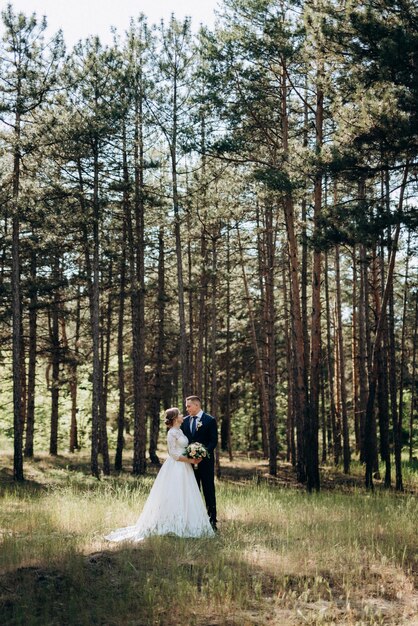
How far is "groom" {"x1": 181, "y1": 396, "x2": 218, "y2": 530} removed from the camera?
32.7ft

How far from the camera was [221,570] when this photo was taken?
7.23m

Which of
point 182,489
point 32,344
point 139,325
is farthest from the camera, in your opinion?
point 32,344

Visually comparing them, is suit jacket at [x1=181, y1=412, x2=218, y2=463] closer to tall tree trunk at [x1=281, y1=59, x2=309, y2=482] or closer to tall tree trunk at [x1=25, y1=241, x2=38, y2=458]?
tall tree trunk at [x1=281, y1=59, x2=309, y2=482]

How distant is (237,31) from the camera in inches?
680

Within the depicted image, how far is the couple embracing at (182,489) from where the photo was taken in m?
9.27

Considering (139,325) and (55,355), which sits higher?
(139,325)

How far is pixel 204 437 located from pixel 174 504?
1.13 metres

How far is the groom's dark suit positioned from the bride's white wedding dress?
0.91 feet

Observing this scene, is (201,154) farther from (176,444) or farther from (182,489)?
(182,489)

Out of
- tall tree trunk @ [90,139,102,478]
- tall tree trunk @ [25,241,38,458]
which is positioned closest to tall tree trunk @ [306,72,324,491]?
tall tree trunk @ [90,139,102,478]

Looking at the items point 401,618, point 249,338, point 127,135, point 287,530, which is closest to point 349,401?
point 249,338

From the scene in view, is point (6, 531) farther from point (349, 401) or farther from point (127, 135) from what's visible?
point (349, 401)

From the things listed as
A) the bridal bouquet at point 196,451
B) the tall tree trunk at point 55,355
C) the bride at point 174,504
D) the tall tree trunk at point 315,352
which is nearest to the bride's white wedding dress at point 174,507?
the bride at point 174,504

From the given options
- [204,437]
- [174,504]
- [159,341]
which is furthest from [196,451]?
[159,341]
